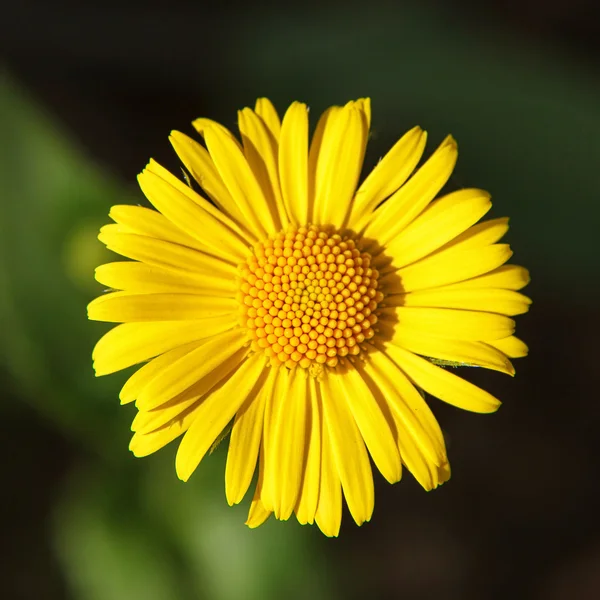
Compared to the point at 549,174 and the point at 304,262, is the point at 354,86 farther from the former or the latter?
the point at 304,262

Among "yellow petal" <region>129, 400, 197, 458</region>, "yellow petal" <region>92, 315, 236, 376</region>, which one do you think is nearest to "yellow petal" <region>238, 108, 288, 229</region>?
"yellow petal" <region>92, 315, 236, 376</region>

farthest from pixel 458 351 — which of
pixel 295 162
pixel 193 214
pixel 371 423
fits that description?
pixel 193 214

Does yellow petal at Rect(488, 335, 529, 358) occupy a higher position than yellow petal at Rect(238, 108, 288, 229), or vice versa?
yellow petal at Rect(238, 108, 288, 229)

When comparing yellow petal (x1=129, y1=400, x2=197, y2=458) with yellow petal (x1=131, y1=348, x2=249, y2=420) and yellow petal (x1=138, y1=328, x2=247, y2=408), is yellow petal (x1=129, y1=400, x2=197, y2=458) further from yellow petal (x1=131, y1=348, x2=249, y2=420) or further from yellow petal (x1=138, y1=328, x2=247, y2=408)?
yellow petal (x1=138, y1=328, x2=247, y2=408)

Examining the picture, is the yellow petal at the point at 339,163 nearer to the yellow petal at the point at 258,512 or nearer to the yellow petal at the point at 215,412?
the yellow petal at the point at 215,412

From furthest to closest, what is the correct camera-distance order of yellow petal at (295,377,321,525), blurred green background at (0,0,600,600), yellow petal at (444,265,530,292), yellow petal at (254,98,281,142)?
blurred green background at (0,0,600,600) → yellow petal at (254,98,281,142) → yellow petal at (444,265,530,292) → yellow petal at (295,377,321,525)

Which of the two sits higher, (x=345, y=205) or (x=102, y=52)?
(x=102, y=52)

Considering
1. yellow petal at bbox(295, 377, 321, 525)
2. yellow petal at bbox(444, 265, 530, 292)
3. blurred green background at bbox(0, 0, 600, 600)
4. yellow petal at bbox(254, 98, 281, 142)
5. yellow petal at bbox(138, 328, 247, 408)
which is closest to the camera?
yellow petal at bbox(138, 328, 247, 408)

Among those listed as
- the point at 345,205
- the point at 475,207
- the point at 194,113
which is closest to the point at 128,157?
the point at 194,113

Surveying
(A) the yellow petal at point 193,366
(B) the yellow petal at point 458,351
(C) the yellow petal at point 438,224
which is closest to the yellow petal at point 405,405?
(B) the yellow petal at point 458,351
